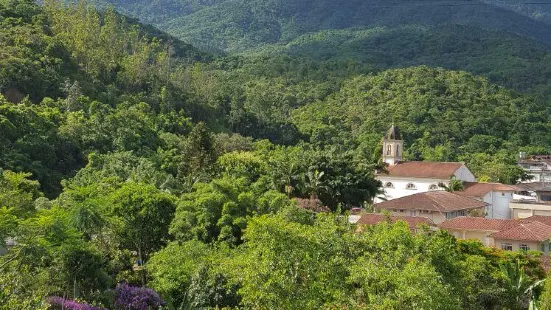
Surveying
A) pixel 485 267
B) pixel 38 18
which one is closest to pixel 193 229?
pixel 485 267

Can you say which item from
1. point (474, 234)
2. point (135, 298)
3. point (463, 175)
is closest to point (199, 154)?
point (474, 234)

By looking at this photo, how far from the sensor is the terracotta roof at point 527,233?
1102 inches

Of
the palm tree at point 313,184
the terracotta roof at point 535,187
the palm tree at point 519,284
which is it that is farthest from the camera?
the terracotta roof at point 535,187

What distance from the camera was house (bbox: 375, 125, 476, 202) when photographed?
48.9m

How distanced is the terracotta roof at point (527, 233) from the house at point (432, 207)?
271 inches

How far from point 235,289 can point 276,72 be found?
88.0 m

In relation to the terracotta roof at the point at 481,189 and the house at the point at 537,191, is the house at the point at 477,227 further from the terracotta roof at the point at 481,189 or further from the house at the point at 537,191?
the house at the point at 537,191

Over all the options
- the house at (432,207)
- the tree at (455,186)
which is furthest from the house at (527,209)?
the tree at (455,186)

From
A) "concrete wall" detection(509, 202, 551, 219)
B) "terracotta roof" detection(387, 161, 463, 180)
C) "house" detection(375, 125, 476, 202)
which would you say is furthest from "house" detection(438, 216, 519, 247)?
"terracotta roof" detection(387, 161, 463, 180)

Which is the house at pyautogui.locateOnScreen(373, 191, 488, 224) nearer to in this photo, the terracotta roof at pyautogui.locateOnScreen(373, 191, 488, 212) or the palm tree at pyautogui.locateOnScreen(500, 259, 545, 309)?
the terracotta roof at pyautogui.locateOnScreen(373, 191, 488, 212)

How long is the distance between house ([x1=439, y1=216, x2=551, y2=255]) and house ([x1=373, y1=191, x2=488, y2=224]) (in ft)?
10.7

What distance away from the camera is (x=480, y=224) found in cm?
3155

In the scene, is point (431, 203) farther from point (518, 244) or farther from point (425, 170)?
point (425, 170)

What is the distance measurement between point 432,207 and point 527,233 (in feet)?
26.5
